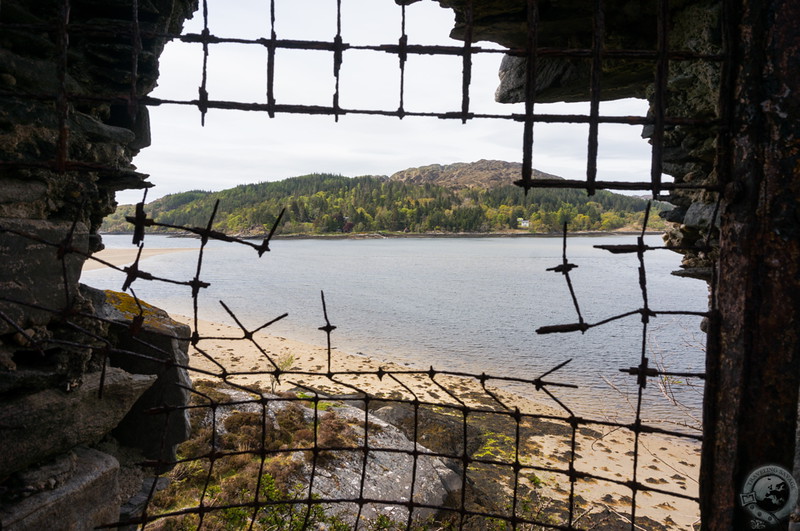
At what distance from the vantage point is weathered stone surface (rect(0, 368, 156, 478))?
212 cm

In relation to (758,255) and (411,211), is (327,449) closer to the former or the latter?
(758,255)

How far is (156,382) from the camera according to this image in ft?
12.2

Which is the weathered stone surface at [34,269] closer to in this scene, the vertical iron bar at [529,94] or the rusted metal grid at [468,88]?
the rusted metal grid at [468,88]

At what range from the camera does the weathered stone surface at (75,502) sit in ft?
6.83

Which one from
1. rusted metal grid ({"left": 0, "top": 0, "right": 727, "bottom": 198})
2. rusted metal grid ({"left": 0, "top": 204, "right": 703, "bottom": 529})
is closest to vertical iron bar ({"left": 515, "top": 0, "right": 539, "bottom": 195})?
rusted metal grid ({"left": 0, "top": 0, "right": 727, "bottom": 198})

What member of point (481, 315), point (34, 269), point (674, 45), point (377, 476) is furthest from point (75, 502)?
point (481, 315)

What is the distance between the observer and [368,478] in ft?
15.9

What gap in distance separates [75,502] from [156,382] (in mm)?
1487

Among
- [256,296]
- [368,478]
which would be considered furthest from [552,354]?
[256,296]

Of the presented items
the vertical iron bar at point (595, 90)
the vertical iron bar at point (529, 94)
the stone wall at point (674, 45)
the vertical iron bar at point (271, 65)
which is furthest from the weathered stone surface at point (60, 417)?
the stone wall at point (674, 45)

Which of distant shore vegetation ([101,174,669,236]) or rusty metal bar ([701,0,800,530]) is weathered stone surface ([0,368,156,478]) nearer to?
rusty metal bar ([701,0,800,530])

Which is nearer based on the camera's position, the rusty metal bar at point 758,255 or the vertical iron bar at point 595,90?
the rusty metal bar at point 758,255

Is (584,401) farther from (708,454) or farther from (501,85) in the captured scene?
(708,454)

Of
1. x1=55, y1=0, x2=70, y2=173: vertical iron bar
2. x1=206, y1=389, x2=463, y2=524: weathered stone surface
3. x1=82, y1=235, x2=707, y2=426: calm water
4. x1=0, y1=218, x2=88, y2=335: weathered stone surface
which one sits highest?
x1=55, y1=0, x2=70, y2=173: vertical iron bar
